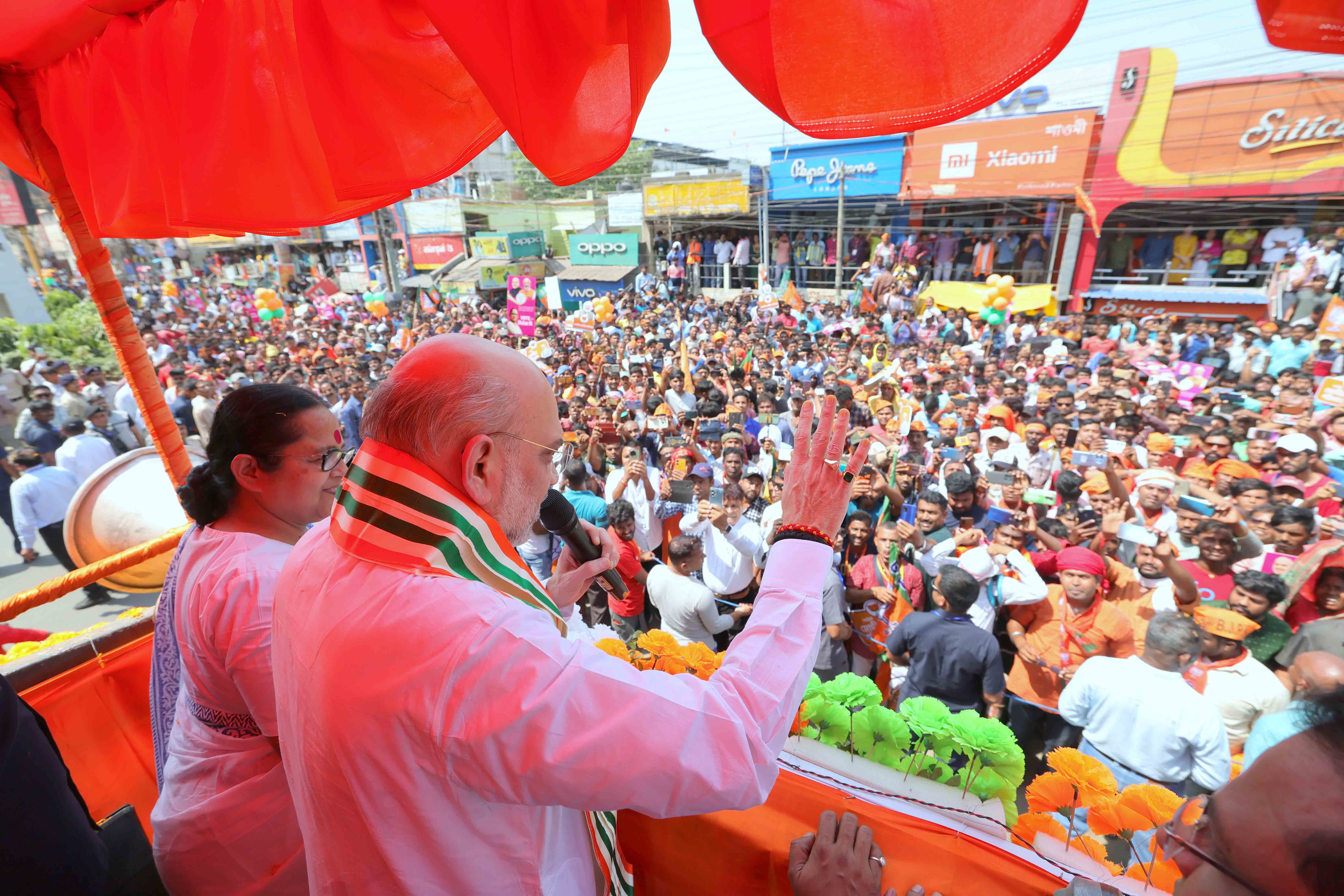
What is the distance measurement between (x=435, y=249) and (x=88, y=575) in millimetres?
28732

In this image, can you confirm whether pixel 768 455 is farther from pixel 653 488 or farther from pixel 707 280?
pixel 707 280

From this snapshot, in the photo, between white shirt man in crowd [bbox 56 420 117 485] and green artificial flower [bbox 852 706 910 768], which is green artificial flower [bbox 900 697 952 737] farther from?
white shirt man in crowd [bbox 56 420 117 485]

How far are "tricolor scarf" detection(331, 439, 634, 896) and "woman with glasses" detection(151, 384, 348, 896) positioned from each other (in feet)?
1.91

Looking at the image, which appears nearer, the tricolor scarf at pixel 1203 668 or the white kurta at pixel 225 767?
the white kurta at pixel 225 767

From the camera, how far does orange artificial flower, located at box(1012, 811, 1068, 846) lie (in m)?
1.34

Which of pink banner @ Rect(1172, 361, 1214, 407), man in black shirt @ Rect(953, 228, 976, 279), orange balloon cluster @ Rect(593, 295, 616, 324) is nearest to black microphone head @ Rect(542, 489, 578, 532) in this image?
pink banner @ Rect(1172, 361, 1214, 407)

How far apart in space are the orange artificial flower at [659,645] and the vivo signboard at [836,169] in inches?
672

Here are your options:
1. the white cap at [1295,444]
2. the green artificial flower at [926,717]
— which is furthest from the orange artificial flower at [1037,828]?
the white cap at [1295,444]

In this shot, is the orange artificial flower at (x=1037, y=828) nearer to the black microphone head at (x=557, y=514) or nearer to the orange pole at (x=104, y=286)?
the black microphone head at (x=557, y=514)

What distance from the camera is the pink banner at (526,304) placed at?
45.6 ft

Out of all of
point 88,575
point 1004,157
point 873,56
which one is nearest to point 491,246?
point 1004,157

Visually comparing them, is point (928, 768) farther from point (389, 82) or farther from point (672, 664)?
point (389, 82)

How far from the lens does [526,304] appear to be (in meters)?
14.5

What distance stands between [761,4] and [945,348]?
39.0ft
